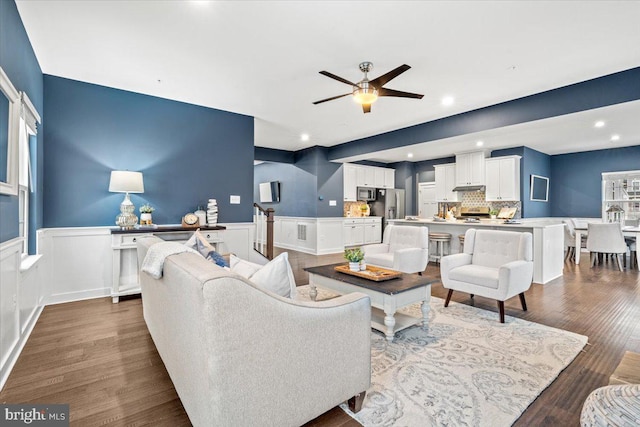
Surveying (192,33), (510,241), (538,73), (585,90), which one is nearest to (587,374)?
(510,241)

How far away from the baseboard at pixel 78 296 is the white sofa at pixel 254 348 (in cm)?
304

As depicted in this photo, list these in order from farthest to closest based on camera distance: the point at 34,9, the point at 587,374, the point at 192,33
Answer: the point at 192,33
the point at 34,9
the point at 587,374

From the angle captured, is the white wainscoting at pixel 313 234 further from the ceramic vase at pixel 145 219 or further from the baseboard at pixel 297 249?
the ceramic vase at pixel 145 219

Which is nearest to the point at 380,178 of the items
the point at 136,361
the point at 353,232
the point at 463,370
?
the point at 353,232

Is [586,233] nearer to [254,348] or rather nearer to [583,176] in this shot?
[583,176]

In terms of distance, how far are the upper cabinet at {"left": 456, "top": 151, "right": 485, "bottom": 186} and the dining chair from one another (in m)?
2.38

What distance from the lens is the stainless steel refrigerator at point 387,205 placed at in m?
9.18

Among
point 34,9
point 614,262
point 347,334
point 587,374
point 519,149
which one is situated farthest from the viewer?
point 519,149

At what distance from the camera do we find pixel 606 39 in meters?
2.86

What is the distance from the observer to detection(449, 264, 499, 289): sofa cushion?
3.13m

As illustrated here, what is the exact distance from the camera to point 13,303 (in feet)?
7.51

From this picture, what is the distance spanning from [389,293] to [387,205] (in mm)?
6860

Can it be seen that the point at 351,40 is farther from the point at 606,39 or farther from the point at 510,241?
the point at 510,241

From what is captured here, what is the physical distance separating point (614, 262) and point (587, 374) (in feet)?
19.8
